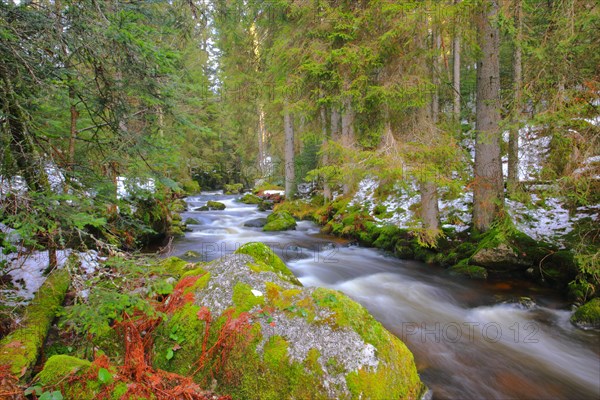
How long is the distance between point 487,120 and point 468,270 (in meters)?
3.85

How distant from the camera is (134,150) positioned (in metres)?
4.61

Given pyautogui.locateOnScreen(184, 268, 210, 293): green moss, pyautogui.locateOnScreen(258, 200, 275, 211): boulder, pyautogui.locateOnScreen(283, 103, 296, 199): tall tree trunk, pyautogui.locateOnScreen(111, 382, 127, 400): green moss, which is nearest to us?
pyautogui.locateOnScreen(111, 382, 127, 400): green moss

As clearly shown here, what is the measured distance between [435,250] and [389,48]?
18.3 ft

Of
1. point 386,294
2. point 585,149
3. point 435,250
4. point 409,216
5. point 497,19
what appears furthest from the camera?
point 409,216

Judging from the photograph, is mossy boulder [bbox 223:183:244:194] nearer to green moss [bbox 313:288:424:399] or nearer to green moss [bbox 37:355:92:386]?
green moss [bbox 313:288:424:399]

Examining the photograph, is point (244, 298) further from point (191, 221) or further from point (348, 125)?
point (191, 221)

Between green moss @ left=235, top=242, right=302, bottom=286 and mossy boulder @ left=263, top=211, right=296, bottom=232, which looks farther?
mossy boulder @ left=263, top=211, right=296, bottom=232

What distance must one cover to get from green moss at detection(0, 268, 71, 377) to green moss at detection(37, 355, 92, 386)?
1.17 ft

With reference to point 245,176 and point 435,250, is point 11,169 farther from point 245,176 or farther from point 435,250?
point 245,176

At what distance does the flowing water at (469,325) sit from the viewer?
4316 millimetres

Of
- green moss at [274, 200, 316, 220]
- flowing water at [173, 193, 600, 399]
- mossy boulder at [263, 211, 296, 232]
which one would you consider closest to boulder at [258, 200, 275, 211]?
green moss at [274, 200, 316, 220]

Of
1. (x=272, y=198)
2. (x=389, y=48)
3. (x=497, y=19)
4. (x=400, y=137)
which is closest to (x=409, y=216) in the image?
(x=400, y=137)

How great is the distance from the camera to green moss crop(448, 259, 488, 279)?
778cm

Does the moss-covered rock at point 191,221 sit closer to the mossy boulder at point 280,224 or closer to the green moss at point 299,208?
the mossy boulder at point 280,224
